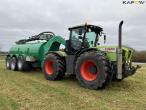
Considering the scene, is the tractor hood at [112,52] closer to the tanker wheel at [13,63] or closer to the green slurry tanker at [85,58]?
the green slurry tanker at [85,58]

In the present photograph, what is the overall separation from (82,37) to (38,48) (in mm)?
4865

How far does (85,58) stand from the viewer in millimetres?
11375

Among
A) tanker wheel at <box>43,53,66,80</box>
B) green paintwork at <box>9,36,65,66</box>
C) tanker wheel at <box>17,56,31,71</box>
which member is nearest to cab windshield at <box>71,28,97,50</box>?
tanker wheel at <box>43,53,66,80</box>

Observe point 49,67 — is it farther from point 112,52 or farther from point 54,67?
point 112,52

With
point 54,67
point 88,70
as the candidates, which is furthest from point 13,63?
point 88,70

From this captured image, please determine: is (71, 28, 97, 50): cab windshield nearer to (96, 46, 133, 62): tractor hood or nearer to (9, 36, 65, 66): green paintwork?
(96, 46, 133, 62): tractor hood

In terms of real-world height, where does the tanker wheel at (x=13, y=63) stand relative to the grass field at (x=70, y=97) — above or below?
above

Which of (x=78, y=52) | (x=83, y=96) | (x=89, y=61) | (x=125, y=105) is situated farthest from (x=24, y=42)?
(x=125, y=105)

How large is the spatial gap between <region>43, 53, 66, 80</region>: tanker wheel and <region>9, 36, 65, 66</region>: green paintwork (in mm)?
1561

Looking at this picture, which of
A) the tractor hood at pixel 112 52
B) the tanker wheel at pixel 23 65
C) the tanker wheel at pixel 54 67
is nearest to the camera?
the tractor hood at pixel 112 52

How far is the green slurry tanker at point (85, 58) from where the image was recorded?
10758 millimetres

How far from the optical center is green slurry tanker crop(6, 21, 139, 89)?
35.3 feet

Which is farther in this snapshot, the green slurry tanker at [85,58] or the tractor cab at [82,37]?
the tractor cab at [82,37]

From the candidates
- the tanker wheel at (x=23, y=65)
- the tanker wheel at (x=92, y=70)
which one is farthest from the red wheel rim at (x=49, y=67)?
the tanker wheel at (x=23, y=65)
